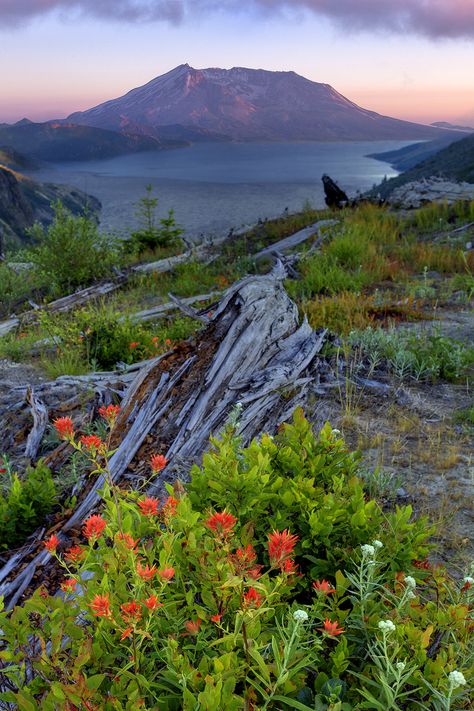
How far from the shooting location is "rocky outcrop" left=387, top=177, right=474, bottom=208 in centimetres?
1627

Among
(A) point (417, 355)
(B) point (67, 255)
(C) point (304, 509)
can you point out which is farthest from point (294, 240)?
(C) point (304, 509)

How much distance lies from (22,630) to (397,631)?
1250 millimetres

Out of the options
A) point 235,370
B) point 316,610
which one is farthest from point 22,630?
point 235,370

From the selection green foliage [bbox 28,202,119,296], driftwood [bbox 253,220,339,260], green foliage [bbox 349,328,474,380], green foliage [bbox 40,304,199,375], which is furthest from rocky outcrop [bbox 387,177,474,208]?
green foliage [bbox 40,304,199,375]

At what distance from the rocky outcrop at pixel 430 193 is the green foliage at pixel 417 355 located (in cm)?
1187

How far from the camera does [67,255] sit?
12234 mm

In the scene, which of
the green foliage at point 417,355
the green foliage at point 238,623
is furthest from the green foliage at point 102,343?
the green foliage at point 238,623

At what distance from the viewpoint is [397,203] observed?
16.9m

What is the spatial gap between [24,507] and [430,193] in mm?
16837

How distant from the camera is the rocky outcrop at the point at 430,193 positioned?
16266mm

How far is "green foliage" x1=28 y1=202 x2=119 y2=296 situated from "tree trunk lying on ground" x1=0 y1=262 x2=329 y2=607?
7272mm

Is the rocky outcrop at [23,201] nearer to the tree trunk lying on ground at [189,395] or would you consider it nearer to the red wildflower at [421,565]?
the tree trunk lying on ground at [189,395]

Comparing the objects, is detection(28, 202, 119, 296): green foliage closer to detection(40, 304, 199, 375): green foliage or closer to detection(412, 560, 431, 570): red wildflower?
detection(40, 304, 199, 375): green foliage

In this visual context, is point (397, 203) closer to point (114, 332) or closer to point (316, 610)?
point (114, 332)
